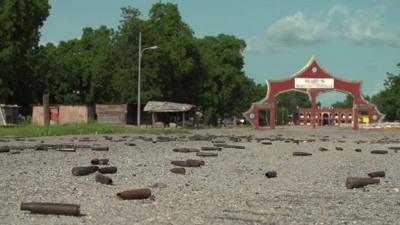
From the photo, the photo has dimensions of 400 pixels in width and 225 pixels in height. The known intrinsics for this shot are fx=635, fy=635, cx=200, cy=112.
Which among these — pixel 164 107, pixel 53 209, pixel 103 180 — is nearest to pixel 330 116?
pixel 164 107

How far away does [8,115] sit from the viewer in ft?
215

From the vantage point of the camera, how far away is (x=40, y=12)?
71.1 metres

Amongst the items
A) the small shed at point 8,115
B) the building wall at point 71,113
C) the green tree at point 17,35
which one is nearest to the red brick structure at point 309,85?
the building wall at point 71,113

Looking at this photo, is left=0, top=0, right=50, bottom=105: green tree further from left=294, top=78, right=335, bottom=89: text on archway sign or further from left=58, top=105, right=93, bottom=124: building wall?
left=294, top=78, right=335, bottom=89: text on archway sign

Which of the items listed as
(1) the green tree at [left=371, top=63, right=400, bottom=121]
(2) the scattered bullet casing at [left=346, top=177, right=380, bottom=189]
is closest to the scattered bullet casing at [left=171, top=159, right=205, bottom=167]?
(2) the scattered bullet casing at [left=346, top=177, right=380, bottom=189]

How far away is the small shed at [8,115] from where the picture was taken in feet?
204

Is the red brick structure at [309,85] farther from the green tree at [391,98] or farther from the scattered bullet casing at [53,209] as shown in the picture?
the scattered bullet casing at [53,209]

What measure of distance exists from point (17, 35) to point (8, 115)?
9.37 meters

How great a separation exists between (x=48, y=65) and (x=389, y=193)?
73.9 m

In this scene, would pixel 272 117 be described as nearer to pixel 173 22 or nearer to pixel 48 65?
pixel 173 22

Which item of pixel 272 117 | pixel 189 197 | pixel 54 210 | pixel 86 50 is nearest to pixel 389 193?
pixel 189 197

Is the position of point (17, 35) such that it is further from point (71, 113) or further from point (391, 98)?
point (391, 98)

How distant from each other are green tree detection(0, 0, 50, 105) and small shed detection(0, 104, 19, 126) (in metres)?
2.20

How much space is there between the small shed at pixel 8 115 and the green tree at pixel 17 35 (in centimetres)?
220
